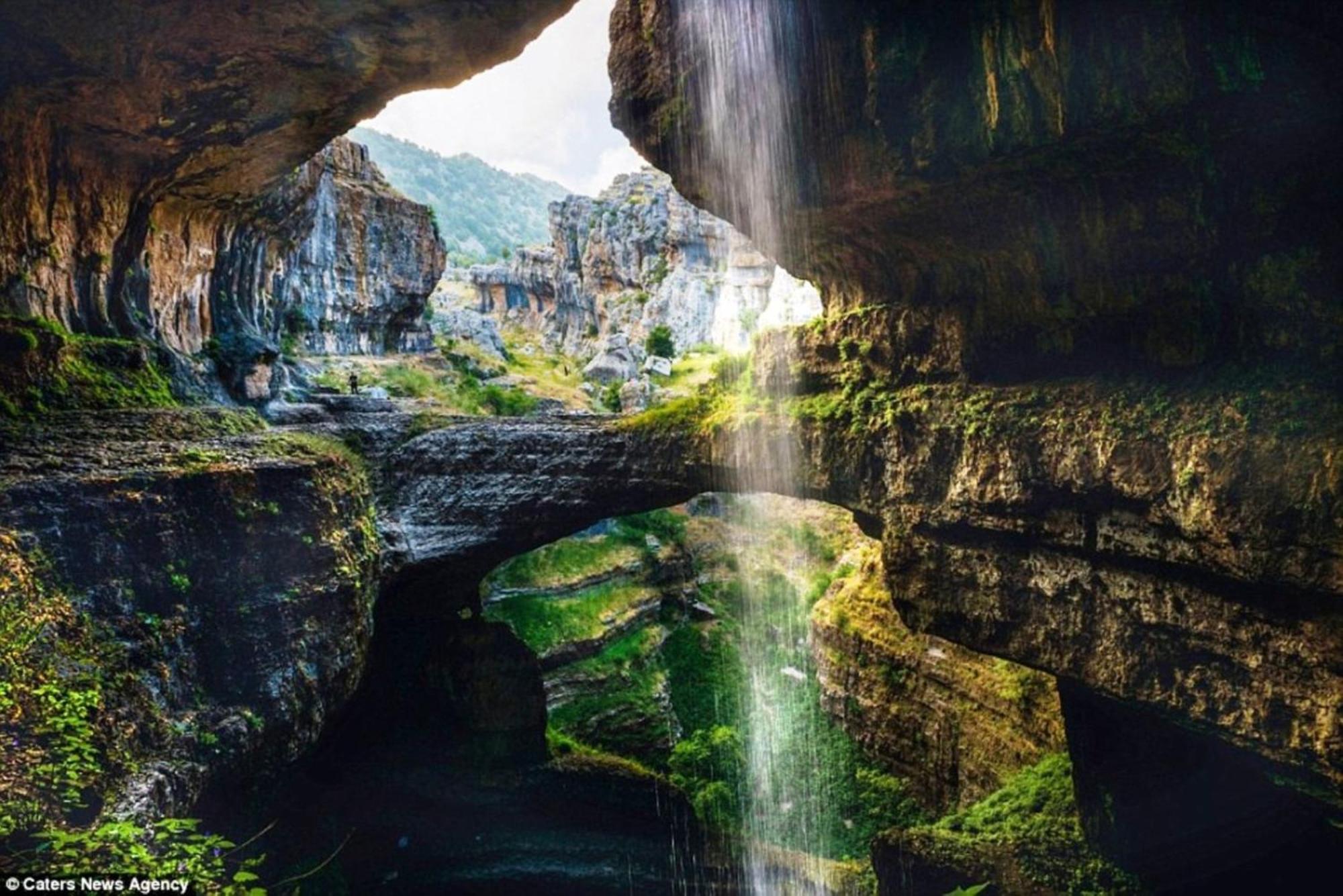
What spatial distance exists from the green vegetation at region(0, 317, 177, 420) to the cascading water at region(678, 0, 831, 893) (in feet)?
28.3

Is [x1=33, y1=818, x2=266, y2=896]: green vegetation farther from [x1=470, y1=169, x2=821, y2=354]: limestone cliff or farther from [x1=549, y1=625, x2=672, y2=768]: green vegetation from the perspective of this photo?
[x1=470, y1=169, x2=821, y2=354]: limestone cliff

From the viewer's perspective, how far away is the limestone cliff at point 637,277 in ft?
176

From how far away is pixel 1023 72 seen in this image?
6.70 meters

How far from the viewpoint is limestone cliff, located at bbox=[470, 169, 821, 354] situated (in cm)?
5378

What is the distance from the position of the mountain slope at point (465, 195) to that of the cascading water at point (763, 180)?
89.1 metres

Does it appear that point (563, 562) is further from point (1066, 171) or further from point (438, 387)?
point (1066, 171)

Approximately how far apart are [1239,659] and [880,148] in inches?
254

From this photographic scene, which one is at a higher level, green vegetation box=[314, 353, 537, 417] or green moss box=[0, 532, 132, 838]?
green vegetation box=[314, 353, 537, 417]

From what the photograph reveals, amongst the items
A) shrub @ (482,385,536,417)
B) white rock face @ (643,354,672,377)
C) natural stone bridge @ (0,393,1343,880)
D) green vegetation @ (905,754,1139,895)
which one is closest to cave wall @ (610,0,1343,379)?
natural stone bridge @ (0,393,1343,880)

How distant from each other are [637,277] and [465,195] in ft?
290

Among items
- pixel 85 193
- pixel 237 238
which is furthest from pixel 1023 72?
pixel 237 238

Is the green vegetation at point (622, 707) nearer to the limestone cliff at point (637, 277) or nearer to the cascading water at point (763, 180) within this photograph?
the cascading water at point (763, 180)

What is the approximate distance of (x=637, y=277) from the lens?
58219mm

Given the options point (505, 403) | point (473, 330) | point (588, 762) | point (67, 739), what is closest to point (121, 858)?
point (67, 739)
